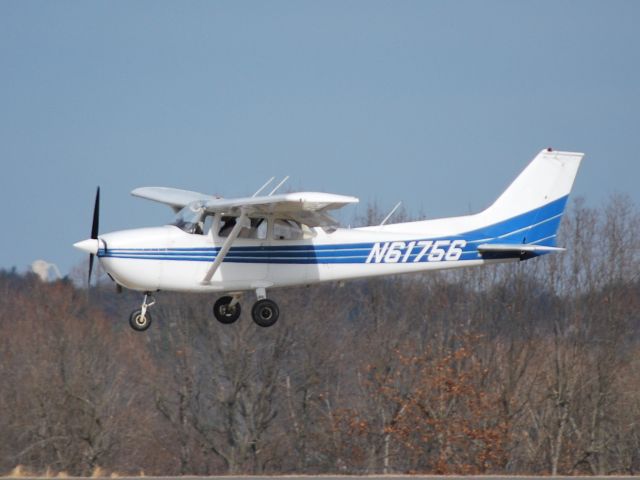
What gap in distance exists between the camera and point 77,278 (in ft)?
197

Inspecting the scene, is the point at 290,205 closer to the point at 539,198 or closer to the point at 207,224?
the point at 207,224

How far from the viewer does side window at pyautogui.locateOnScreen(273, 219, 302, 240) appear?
20.6m

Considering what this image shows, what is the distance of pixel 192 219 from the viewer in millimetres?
20484

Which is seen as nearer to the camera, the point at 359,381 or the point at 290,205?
the point at 290,205

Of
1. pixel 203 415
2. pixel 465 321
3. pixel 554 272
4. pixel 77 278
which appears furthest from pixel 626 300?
pixel 77 278

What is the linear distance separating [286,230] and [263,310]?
4.68 ft

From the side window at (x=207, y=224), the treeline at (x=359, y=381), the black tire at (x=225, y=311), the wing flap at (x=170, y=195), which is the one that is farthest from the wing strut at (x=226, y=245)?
the treeline at (x=359, y=381)

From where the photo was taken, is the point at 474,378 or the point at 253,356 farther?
the point at 253,356

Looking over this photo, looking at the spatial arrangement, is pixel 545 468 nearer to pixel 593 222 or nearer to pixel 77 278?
pixel 593 222

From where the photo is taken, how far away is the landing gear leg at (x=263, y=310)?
20.8 m

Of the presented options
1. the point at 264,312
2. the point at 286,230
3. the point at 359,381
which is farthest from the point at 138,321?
the point at 359,381

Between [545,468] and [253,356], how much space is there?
10394mm

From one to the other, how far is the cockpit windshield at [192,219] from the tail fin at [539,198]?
5571 millimetres

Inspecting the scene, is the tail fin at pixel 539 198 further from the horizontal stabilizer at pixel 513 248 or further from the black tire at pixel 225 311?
the black tire at pixel 225 311
